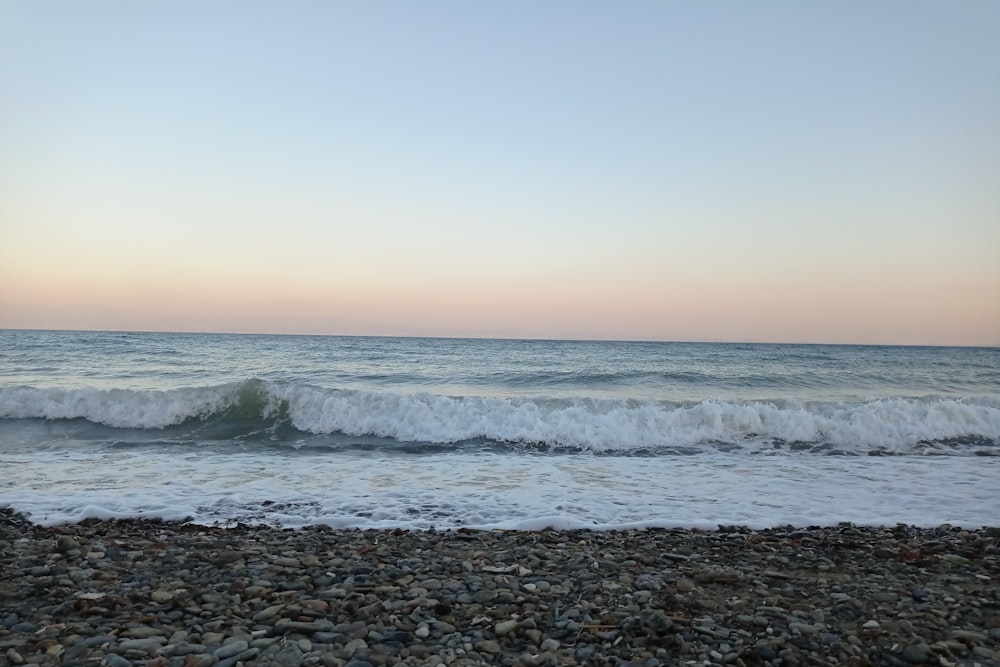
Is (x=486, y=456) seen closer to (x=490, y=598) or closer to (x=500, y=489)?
(x=500, y=489)

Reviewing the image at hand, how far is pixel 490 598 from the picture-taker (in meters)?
4.23

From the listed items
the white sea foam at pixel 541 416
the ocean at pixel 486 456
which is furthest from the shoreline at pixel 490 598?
the white sea foam at pixel 541 416

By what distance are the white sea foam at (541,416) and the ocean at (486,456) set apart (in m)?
0.05

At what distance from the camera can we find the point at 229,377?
2275 cm

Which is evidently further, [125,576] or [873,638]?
[125,576]

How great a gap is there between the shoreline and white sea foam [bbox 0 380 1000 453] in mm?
7122

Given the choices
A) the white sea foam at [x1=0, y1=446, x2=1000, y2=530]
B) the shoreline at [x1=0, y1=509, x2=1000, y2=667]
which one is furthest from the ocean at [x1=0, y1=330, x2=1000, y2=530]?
the shoreline at [x1=0, y1=509, x2=1000, y2=667]

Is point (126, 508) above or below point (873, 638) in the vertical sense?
below

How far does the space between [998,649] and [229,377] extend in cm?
2346

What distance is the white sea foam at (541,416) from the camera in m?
13.2

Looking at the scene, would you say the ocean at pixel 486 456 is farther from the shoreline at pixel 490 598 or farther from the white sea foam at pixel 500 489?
the shoreline at pixel 490 598

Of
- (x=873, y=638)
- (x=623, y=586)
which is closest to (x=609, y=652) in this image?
(x=623, y=586)

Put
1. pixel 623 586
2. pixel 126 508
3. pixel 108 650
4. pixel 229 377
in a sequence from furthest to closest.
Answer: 1. pixel 229 377
2. pixel 126 508
3. pixel 623 586
4. pixel 108 650

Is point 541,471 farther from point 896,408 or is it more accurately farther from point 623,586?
point 896,408
